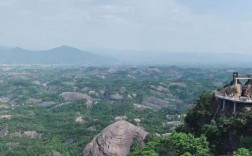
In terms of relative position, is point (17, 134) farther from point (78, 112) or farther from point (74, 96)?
point (74, 96)

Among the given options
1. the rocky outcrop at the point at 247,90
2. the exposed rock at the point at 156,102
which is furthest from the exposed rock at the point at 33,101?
the rocky outcrop at the point at 247,90

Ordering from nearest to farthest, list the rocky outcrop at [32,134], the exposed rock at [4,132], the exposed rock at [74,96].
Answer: the rocky outcrop at [32,134]
the exposed rock at [4,132]
the exposed rock at [74,96]

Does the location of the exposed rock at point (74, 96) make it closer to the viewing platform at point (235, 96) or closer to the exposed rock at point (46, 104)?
the exposed rock at point (46, 104)

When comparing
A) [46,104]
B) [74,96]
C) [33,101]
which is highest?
[74,96]

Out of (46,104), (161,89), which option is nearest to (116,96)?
(161,89)

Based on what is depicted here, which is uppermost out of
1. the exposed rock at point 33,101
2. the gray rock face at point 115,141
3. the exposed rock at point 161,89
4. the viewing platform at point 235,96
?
the viewing platform at point 235,96

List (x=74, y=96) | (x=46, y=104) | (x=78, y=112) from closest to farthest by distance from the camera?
(x=78, y=112) → (x=46, y=104) → (x=74, y=96)

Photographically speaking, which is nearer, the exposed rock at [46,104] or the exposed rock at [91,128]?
the exposed rock at [91,128]

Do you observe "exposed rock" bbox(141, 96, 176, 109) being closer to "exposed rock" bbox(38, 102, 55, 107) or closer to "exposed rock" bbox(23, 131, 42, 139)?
"exposed rock" bbox(38, 102, 55, 107)

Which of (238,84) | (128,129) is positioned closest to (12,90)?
(128,129)
